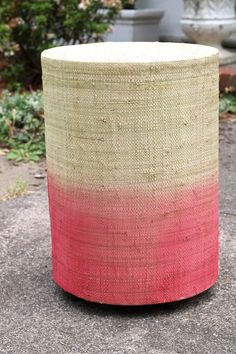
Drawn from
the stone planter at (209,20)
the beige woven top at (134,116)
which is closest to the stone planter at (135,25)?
the stone planter at (209,20)

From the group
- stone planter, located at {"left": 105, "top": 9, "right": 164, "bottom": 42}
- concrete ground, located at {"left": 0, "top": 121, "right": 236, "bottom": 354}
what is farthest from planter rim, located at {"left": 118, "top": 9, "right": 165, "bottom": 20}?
concrete ground, located at {"left": 0, "top": 121, "right": 236, "bottom": 354}

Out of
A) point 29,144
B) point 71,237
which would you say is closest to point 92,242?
point 71,237

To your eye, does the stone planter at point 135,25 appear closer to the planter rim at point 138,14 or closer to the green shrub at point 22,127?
the planter rim at point 138,14

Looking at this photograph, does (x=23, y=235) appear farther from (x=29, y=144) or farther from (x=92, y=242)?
(x=29, y=144)

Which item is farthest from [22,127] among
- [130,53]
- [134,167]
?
[134,167]

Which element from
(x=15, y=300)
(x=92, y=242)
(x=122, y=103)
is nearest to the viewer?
(x=122, y=103)

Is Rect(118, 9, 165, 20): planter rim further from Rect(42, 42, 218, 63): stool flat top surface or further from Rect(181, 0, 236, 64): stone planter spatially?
Rect(42, 42, 218, 63): stool flat top surface
